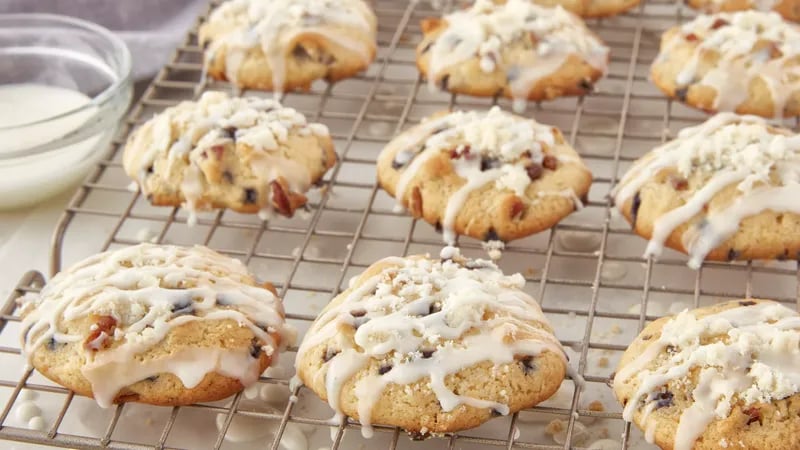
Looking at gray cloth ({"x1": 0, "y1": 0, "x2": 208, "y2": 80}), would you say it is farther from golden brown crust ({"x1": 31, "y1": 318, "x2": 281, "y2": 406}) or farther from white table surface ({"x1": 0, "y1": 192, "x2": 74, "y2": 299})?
golden brown crust ({"x1": 31, "y1": 318, "x2": 281, "y2": 406})

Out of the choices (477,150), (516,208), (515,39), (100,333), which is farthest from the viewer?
(515,39)

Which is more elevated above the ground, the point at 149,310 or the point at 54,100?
the point at 149,310

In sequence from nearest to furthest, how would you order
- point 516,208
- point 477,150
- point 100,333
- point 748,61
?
point 100,333, point 516,208, point 477,150, point 748,61

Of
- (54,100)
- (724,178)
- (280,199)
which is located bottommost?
(54,100)

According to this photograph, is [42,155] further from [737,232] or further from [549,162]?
[737,232]

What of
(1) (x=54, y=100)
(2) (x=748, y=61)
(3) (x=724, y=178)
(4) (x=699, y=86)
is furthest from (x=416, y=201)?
(1) (x=54, y=100)

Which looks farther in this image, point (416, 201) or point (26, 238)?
point (26, 238)

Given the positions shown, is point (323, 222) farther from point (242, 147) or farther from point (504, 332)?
point (504, 332)
